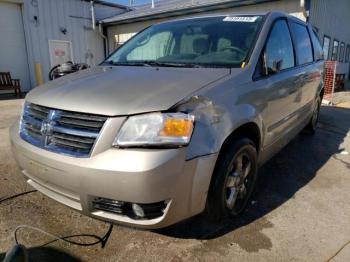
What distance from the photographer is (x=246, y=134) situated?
2.57m

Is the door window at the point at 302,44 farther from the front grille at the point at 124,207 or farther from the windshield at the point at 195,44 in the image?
the front grille at the point at 124,207

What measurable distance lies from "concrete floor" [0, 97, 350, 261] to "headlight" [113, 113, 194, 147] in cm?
90

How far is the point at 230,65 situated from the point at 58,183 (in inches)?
64.2

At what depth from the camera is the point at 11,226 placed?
2.48 metres

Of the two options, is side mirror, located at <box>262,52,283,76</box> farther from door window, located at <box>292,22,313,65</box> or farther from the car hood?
door window, located at <box>292,22,313,65</box>

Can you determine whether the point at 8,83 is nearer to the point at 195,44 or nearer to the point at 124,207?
the point at 195,44

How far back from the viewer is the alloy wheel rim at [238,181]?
8.09 feet

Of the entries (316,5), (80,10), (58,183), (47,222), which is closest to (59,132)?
(58,183)

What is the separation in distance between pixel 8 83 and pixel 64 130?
11.5 metres

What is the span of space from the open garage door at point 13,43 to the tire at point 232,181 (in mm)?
12204

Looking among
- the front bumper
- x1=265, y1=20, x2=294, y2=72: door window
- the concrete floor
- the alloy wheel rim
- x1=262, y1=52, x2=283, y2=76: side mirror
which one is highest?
x1=265, y1=20, x2=294, y2=72: door window

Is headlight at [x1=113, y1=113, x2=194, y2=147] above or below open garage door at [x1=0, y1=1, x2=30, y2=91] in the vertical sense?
below

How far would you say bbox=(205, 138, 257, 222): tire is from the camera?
2.20 m

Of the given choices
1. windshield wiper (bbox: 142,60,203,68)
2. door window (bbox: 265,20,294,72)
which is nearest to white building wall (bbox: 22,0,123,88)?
windshield wiper (bbox: 142,60,203,68)
